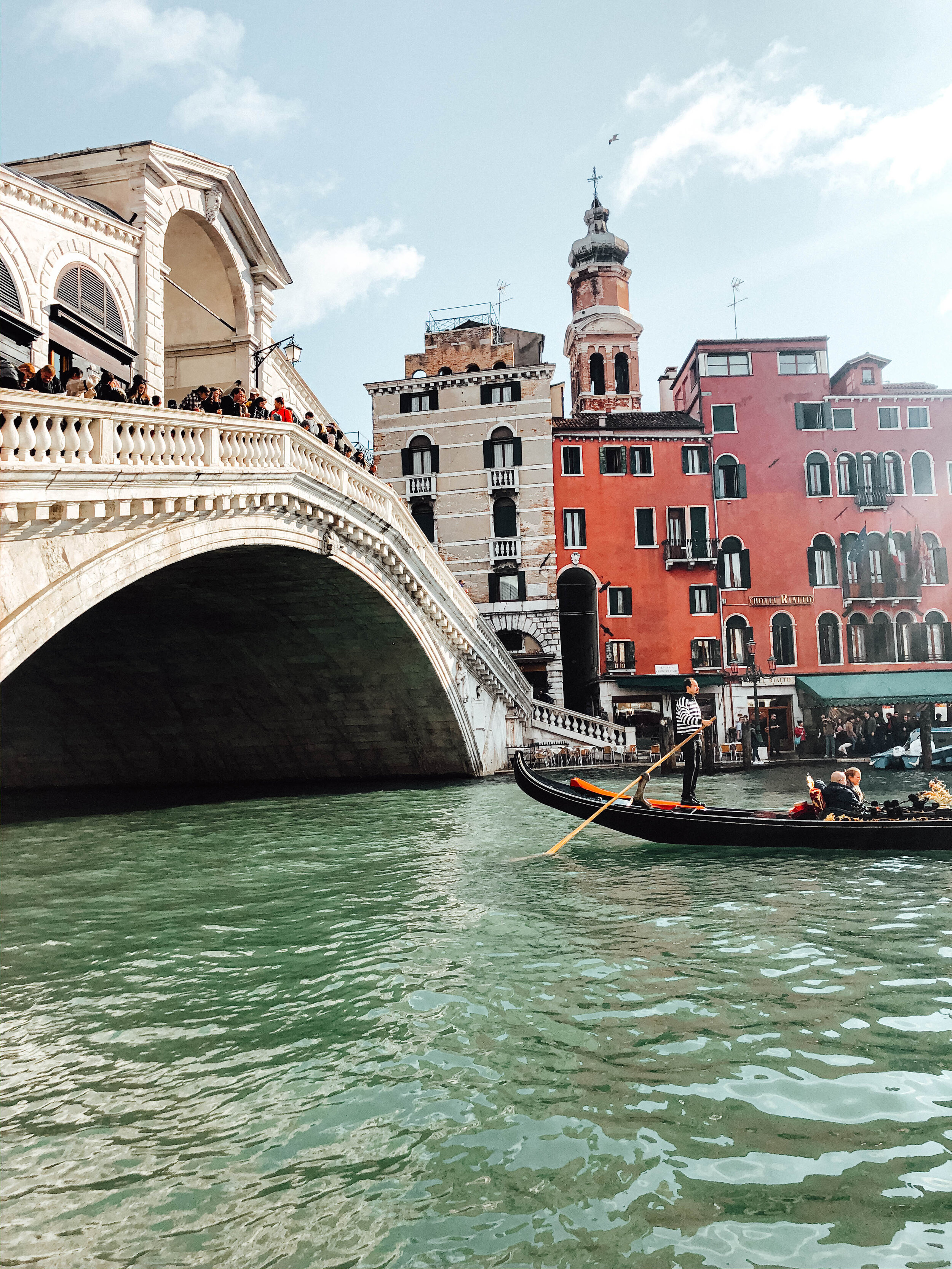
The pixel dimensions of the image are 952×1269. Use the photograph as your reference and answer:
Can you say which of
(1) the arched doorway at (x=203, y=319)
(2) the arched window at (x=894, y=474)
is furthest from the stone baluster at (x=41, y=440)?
(2) the arched window at (x=894, y=474)

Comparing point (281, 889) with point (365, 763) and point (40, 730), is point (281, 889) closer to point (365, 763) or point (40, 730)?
point (365, 763)

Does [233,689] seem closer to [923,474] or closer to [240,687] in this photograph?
[240,687]

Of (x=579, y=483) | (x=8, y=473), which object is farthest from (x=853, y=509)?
(x=8, y=473)

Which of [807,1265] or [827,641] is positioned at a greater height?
[827,641]

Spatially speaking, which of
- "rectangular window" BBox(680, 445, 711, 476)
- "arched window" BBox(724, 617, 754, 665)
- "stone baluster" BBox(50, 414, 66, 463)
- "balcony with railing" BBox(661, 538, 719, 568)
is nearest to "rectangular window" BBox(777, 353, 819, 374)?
"rectangular window" BBox(680, 445, 711, 476)

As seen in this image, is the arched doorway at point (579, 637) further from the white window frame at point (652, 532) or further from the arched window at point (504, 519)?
the arched window at point (504, 519)

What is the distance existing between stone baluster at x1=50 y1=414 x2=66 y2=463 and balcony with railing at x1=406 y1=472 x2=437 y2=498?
60.8ft

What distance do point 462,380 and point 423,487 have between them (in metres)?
3.05

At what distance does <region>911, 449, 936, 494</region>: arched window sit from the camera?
81.8 feet

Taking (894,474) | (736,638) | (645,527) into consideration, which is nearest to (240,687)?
(645,527)

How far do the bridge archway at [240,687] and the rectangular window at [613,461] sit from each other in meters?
10.1

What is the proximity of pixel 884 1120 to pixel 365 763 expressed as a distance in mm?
16075

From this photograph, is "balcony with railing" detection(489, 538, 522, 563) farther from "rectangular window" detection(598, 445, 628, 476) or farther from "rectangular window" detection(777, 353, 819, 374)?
"rectangular window" detection(777, 353, 819, 374)

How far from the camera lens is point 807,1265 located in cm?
262
